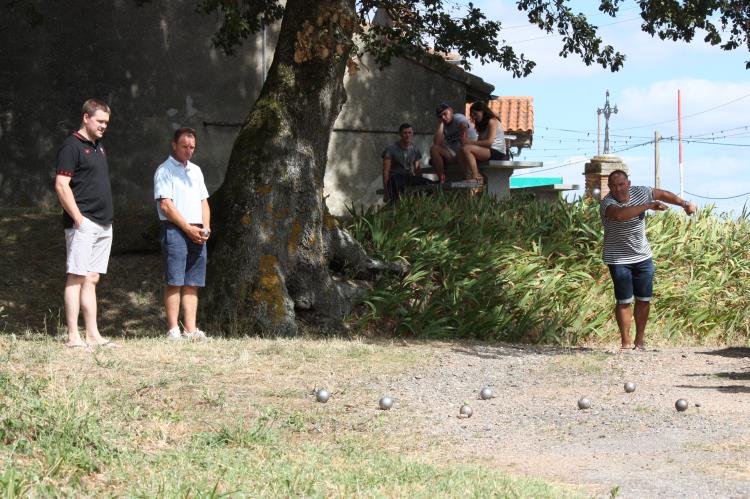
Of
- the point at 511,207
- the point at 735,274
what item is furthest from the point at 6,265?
the point at 735,274

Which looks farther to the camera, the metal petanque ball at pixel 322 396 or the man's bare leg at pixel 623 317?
the man's bare leg at pixel 623 317

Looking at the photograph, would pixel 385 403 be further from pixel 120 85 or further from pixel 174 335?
pixel 120 85

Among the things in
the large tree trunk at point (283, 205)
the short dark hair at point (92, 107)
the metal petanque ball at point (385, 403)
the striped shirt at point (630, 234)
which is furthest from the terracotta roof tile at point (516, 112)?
the metal petanque ball at point (385, 403)

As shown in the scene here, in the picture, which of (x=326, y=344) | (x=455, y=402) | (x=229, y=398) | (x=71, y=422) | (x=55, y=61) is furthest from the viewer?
(x=55, y=61)

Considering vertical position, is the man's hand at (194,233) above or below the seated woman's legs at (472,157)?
below

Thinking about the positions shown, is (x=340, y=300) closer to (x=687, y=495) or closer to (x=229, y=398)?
(x=229, y=398)

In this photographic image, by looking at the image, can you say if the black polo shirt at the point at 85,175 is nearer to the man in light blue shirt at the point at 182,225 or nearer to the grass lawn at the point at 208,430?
the man in light blue shirt at the point at 182,225

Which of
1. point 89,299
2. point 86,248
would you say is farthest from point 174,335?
point 86,248

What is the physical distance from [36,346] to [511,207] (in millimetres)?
8576

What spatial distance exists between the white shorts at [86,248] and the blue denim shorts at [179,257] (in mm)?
948

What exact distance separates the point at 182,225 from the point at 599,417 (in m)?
4.04

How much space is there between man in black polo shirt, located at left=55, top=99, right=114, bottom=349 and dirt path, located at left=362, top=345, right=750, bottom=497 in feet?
7.97

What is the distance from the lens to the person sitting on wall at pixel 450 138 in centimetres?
1498

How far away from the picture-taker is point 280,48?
11.7m
